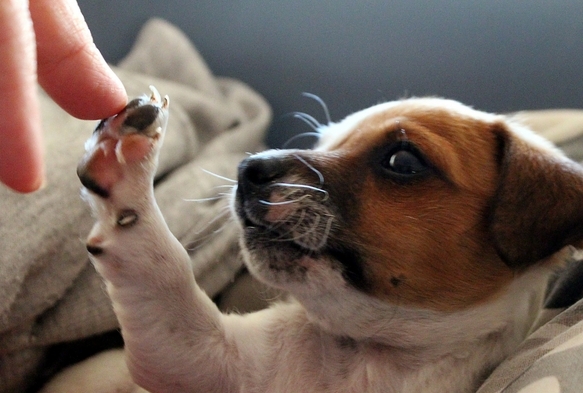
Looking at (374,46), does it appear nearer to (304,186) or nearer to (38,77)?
(304,186)

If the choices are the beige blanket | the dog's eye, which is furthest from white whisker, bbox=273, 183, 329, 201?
the beige blanket

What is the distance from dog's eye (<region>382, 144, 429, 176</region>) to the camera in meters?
1.10

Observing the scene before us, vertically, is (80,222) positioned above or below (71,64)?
below

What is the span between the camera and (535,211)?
3.53ft

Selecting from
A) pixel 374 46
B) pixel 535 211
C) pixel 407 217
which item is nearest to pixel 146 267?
pixel 407 217

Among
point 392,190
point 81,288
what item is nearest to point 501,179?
point 392,190

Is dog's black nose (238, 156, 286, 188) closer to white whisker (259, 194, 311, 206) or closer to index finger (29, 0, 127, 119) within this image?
white whisker (259, 194, 311, 206)

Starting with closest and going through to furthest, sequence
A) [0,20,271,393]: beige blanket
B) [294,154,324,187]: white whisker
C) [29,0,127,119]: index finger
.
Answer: [29,0,127,119]: index finger, [294,154,324,187]: white whisker, [0,20,271,393]: beige blanket

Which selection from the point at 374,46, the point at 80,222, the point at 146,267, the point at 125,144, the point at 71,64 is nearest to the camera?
the point at 71,64

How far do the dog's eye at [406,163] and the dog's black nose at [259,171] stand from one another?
211 mm

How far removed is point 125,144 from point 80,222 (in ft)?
1.64

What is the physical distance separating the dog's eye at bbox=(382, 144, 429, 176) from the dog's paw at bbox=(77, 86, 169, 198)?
1.43 ft

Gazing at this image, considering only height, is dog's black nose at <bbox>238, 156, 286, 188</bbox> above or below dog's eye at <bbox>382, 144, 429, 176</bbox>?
below

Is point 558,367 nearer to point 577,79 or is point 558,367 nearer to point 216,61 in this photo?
point 577,79
